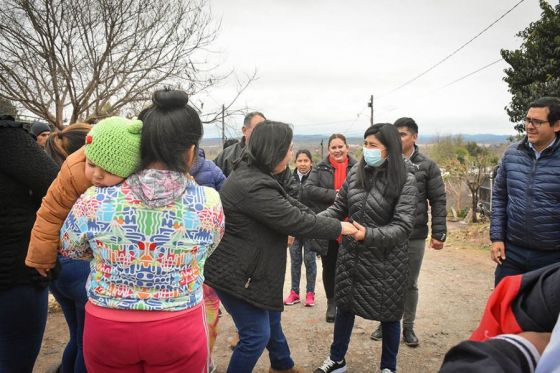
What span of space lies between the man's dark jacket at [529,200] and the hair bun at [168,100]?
266 cm

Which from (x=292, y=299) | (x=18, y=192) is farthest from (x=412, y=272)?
(x=18, y=192)

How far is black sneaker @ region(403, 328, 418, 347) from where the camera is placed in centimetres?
379

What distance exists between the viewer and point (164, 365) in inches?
64.2

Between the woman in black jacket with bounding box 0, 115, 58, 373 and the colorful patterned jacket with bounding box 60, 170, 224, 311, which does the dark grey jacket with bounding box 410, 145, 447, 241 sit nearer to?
the colorful patterned jacket with bounding box 60, 170, 224, 311

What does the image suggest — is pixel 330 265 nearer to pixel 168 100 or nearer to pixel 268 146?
pixel 268 146

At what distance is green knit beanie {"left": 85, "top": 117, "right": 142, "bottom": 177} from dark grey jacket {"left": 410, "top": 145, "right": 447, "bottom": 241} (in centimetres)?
282

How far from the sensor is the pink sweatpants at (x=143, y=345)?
157 centimetres

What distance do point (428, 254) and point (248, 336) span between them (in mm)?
6445

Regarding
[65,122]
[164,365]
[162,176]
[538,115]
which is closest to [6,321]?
[164,365]

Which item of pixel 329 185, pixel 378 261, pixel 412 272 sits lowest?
pixel 412 272

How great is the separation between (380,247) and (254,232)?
3.04ft

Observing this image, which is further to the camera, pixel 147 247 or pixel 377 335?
pixel 377 335

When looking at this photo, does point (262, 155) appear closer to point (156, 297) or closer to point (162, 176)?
point (162, 176)

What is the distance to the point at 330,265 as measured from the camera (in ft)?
14.4
